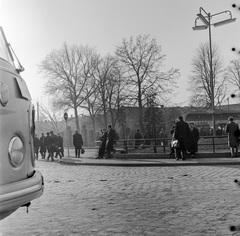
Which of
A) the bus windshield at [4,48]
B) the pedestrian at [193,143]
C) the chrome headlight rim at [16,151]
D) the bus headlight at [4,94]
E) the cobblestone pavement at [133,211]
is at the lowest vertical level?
the cobblestone pavement at [133,211]

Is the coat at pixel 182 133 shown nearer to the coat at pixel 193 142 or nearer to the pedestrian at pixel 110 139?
the coat at pixel 193 142

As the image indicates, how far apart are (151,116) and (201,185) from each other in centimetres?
1639

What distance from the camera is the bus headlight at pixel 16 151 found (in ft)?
8.75

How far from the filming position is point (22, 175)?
2848 millimetres

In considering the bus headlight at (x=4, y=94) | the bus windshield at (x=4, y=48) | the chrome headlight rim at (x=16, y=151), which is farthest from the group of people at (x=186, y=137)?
the bus headlight at (x=4, y=94)

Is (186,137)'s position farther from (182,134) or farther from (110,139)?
(110,139)

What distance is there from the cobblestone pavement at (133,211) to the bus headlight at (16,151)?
1.84 metres

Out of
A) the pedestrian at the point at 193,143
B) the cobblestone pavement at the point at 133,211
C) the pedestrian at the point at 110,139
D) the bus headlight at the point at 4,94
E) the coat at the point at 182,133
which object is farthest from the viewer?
the pedestrian at the point at 110,139

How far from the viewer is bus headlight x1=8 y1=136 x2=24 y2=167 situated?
8.75 ft

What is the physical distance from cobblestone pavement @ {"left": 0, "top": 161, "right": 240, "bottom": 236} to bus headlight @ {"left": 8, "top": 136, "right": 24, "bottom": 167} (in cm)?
184

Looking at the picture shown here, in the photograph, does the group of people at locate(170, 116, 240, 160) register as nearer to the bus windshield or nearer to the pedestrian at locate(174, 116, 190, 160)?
the pedestrian at locate(174, 116, 190, 160)

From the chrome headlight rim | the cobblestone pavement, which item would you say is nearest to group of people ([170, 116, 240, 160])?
the cobblestone pavement

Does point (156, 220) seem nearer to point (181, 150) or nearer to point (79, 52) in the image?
point (181, 150)

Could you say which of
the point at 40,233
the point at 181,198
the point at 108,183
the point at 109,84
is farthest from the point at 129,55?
the point at 40,233
